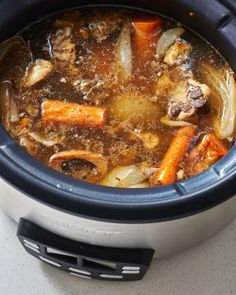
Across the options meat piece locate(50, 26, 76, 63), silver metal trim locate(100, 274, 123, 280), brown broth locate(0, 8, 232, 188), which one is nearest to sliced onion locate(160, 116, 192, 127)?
brown broth locate(0, 8, 232, 188)

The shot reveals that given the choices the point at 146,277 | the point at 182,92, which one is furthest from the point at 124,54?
the point at 146,277

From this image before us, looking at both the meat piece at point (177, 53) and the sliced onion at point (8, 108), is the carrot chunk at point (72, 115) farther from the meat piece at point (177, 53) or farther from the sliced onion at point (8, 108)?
the meat piece at point (177, 53)

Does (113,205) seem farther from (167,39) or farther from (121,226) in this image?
(167,39)

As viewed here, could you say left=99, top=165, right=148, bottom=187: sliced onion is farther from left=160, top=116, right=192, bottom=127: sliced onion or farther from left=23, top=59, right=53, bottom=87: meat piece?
left=23, top=59, right=53, bottom=87: meat piece

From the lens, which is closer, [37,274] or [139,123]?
[139,123]

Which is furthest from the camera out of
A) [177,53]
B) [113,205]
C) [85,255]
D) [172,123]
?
[177,53]

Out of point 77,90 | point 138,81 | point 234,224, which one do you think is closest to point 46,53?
point 77,90

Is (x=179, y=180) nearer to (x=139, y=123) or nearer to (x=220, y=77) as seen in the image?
(x=139, y=123)

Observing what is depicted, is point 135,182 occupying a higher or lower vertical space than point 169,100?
lower
